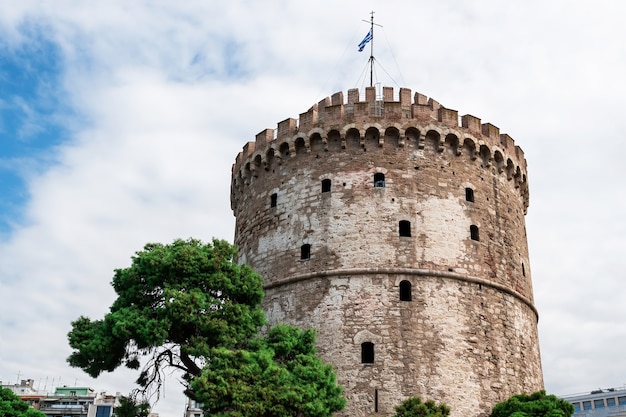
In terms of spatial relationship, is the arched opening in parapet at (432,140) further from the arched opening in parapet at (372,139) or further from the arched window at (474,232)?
the arched window at (474,232)

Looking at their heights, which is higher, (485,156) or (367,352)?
(485,156)

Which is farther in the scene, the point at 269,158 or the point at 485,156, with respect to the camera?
the point at 269,158

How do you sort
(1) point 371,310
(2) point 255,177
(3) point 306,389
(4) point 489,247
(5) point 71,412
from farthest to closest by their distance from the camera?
(5) point 71,412 → (2) point 255,177 → (4) point 489,247 → (1) point 371,310 → (3) point 306,389

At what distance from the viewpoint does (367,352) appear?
1858 centimetres

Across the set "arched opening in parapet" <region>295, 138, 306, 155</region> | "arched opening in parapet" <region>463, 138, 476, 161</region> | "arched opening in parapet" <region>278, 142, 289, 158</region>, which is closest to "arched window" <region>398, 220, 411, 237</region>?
"arched opening in parapet" <region>463, 138, 476, 161</region>

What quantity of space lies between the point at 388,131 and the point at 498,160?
→ 3693 mm

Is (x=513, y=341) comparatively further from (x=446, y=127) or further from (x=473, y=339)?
(x=446, y=127)

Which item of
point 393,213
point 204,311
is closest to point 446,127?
point 393,213

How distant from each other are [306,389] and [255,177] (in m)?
9.62

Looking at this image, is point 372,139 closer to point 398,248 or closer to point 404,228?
point 404,228

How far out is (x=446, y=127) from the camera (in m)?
21.1

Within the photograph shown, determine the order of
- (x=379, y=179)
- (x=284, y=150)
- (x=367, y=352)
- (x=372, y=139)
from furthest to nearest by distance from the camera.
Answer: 1. (x=284, y=150)
2. (x=372, y=139)
3. (x=379, y=179)
4. (x=367, y=352)

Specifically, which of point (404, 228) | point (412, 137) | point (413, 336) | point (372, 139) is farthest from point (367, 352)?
point (412, 137)

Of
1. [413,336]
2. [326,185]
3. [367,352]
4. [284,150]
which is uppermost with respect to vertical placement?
[284,150]
